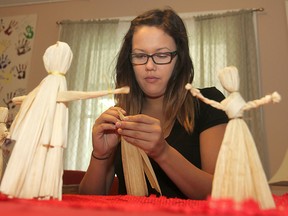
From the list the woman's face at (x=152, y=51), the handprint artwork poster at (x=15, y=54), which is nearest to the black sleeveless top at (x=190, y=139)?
the woman's face at (x=152, y=51)

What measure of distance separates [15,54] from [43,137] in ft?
9.65

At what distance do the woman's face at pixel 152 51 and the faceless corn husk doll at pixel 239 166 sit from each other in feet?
1.56

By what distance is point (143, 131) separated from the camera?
64cm

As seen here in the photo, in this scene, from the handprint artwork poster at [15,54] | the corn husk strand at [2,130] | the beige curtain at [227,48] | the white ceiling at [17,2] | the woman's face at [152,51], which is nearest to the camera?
the corn husk strand at [2,130]

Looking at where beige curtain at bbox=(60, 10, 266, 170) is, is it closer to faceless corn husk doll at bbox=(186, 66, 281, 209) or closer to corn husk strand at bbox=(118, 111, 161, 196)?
corn husk strand at bbox=(118, 111, 161, 196)

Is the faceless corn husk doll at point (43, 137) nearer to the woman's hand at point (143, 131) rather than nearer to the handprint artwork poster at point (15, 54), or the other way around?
the woman's hand at point (143, 131)

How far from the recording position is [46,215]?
0.22 meters

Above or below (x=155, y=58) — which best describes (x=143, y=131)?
below

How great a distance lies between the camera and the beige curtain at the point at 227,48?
2352 millimetres

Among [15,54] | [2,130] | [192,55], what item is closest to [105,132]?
[2,130]

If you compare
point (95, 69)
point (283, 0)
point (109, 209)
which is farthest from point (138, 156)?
point (283, 0)

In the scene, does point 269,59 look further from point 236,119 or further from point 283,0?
point 236,119

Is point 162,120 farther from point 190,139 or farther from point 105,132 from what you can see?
point 105,132

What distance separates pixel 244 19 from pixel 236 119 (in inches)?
92.1
